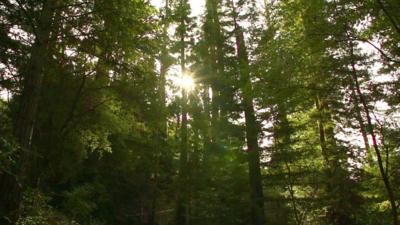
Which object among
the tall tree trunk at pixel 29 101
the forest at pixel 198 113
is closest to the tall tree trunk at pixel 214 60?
the forest at pixel 198 113

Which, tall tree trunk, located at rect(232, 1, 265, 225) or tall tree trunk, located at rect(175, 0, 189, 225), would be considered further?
tall tree trunk, located at rect(175, 0, 189, 225)

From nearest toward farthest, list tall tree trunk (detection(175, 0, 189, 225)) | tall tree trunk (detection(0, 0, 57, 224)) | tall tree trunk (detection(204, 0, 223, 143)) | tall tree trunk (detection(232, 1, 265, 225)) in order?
tall tree trunk (detection(0, 0, 57, 224)), tall tree trunk (detection(232, 1, 265, 225)), tall tree trunk (detection(175, 0, 189, 225)), tall tree trunk (detection(204, 0, 223, 143))

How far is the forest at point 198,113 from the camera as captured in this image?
7.55 meters

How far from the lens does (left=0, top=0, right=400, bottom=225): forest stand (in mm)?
7555

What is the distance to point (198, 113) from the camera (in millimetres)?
19297

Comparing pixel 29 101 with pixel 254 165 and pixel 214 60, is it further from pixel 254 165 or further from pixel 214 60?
pixel 214 60

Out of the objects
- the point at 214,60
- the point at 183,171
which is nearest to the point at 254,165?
the point at 183,171

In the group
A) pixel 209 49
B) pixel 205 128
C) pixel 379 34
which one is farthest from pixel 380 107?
pixel 209 49

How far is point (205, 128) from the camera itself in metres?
18.0

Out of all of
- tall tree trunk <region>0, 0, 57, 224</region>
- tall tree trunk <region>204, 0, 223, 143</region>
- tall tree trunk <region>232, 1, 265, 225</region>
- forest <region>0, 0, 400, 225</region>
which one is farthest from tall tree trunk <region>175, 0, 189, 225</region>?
tall tree trunk <region>0, 0, 57, 224</region>

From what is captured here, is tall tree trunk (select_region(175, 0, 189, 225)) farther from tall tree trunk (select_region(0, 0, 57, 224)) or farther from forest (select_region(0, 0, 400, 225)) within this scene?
tall tree trunk (select_region(0, 0, 57, 224))

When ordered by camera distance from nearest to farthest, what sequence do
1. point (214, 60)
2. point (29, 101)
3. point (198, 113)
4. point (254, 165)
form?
1. point (29, 101)
2. point (254, 165)
3. point (198, 113)
4. point (214, 60)

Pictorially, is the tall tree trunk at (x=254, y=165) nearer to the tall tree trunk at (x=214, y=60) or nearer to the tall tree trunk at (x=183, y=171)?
the tall tree trunk at (x=214, y=60)

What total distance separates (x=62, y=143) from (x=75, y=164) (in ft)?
6.61
